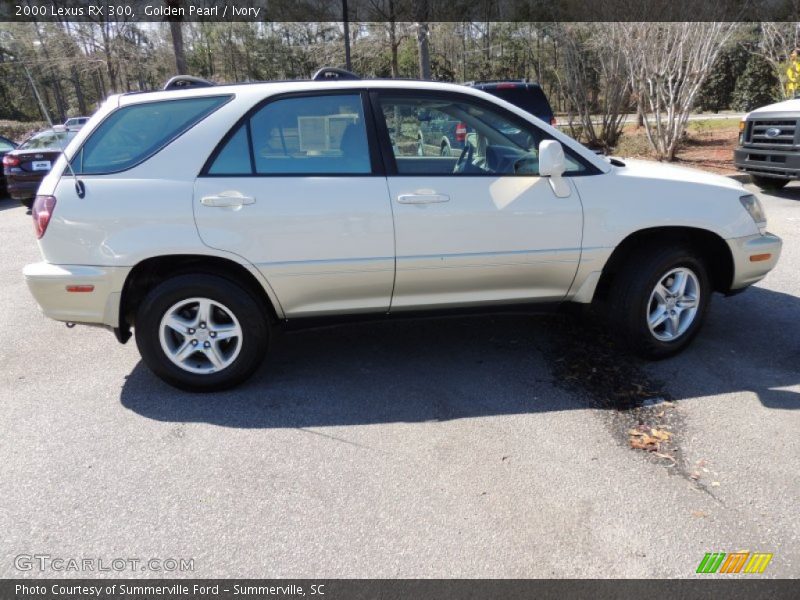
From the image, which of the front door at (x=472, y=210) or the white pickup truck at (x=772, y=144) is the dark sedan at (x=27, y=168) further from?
the white pickup truck at (x=772, y=144)

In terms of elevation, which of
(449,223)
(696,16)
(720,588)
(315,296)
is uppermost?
(696,16)

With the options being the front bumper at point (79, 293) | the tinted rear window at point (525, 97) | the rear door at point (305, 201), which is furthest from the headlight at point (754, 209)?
the tinted rear window at point (525, 97)

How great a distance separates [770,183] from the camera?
10.3m

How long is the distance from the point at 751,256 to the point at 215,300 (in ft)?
11.4

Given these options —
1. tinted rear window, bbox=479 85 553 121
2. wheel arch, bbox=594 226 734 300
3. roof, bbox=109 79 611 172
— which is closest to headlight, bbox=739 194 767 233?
wheel arch, bbox=594 226 734 300

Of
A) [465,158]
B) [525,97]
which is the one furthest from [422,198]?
[525,97]

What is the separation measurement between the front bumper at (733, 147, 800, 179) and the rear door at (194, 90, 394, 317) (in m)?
7.67

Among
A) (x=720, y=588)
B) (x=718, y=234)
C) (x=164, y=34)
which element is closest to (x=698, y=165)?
(x=718, y=234)

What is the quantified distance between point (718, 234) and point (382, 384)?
7.88ft

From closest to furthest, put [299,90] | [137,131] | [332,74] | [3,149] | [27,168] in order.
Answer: [137,131] < [299,90] < [332,74] < [27,168] < [3,149]

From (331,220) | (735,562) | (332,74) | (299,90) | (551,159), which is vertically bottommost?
(735,562)

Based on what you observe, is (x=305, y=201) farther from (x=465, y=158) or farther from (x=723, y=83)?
(x=723, y=83)

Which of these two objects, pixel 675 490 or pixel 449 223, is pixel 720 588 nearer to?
pixel 675 490

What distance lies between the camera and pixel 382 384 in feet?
13.4
